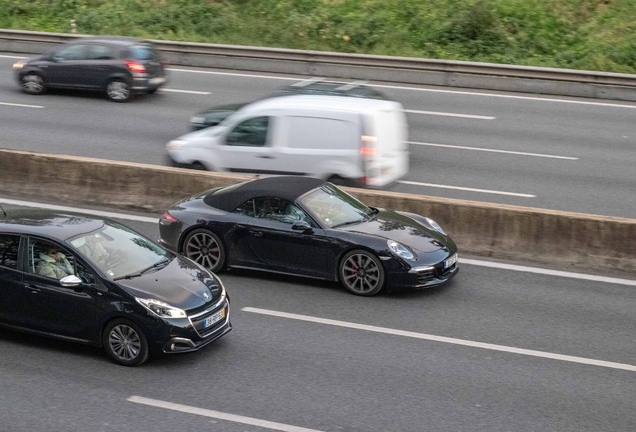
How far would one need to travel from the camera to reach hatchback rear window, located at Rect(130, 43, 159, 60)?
23.0 metres

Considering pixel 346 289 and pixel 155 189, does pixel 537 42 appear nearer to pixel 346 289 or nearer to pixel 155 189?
pixel 155 189

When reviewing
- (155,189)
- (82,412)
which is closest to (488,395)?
Result: (82,412)

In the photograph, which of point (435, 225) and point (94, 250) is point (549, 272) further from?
point (94, 250)

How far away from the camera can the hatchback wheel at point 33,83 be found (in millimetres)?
23484

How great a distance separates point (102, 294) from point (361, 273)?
3.47 metres

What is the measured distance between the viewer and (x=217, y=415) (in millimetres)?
7812

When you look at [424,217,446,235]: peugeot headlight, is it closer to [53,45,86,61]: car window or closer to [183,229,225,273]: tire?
[183,229,225,273]: tire

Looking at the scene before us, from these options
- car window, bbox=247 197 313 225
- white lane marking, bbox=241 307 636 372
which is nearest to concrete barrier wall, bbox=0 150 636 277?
car window, bbox=247 197 313 225

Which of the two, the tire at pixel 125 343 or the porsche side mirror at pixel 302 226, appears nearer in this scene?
the tire at pixel 125 343

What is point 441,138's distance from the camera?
19453 millimetres

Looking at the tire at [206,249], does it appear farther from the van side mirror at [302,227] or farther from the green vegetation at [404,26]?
the green vegetation at [404,26]

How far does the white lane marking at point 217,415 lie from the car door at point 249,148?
23.3ft

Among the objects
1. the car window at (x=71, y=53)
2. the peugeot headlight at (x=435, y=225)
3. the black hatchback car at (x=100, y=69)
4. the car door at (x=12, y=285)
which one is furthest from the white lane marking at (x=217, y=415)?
the car window at (x=71, y=53)

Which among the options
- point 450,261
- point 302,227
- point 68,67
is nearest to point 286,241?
point 302,227
